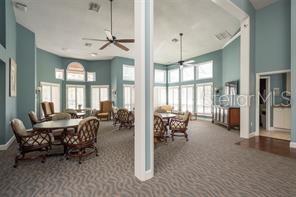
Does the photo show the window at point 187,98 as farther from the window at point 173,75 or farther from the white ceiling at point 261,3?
the white ceiling at point 261,3

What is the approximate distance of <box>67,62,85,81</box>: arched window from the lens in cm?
1054

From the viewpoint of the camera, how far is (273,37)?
5262 millimetres

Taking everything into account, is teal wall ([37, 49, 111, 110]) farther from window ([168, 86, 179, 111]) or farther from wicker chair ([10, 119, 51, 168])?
wicker chair ([10, 119, 51, 168])

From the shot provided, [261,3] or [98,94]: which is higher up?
[261,3]

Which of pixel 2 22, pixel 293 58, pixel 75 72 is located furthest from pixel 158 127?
pixel 75 72

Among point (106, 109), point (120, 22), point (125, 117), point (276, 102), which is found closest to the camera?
point (120, 22)

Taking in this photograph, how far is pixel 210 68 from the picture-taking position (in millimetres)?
9562

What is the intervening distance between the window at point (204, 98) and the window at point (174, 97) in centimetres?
181

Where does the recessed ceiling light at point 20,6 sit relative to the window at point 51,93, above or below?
above

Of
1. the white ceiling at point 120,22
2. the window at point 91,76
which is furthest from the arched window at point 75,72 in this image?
the white ceiling at point 120,22

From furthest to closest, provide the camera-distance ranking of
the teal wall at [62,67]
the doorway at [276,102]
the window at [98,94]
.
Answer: the window at [98,94], the teal wall at [62,67], the doorway at [276,102]

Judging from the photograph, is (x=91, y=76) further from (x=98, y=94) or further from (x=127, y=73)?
(x=127, y=73)

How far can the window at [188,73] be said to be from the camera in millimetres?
10673

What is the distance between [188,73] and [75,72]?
7.43 metres
